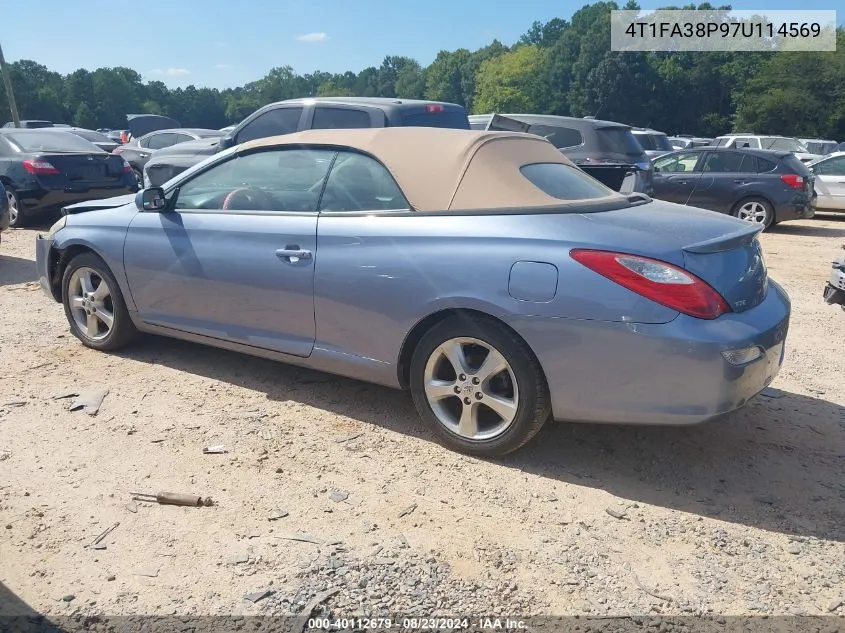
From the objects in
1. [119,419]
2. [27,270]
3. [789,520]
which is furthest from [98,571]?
[27,270]

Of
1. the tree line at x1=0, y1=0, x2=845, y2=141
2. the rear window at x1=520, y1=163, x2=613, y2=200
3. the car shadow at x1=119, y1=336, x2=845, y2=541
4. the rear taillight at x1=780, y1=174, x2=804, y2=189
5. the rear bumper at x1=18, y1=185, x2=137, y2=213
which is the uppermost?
the tree line at x1=0, y1=0, x2=845, y2=141

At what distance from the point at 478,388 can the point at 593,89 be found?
77698mm

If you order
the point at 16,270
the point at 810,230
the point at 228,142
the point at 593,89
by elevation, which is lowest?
the point at 810,230

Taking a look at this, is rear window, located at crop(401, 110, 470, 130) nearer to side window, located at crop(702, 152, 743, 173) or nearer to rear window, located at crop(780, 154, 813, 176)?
side window, located at crop(702, 152, 743, 173)

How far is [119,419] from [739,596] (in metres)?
3.19

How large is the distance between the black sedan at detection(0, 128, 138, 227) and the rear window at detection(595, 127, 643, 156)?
7.34 meters

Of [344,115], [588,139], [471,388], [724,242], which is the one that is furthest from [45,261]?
[588,139]

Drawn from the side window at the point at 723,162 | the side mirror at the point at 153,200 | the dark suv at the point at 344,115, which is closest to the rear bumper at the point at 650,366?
the side mirror at the point at 153,200

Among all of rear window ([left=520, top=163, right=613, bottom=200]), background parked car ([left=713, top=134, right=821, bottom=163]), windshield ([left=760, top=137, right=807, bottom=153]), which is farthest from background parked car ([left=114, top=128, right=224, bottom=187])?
windshield ([left=760, top=137, right=807, bottom=153])

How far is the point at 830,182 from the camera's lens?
47.9ft

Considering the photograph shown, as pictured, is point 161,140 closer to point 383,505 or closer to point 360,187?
point 360,187

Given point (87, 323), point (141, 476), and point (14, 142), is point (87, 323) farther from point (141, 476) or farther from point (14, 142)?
point (14, 142)

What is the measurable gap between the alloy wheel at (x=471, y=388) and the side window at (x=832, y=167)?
14.0 metres

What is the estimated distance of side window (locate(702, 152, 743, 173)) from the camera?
40.9ft
